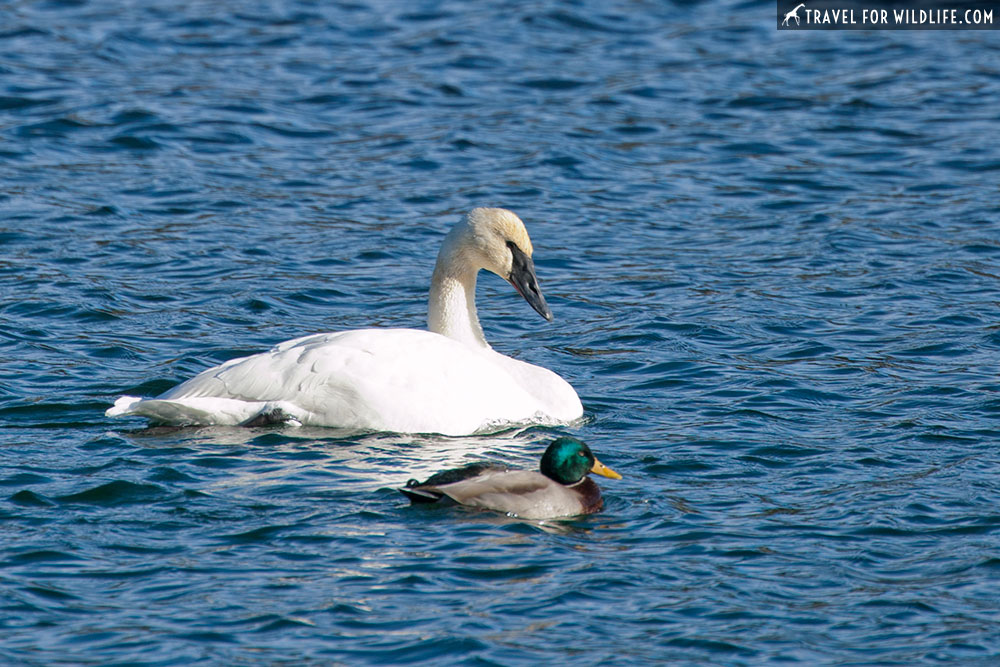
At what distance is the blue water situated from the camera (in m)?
7.25

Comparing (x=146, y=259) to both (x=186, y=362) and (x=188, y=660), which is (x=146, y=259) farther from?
(x=188, y=660)

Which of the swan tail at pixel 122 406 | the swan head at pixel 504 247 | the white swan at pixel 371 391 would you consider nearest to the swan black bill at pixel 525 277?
the swan head at pixel 504 247

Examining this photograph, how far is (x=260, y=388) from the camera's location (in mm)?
9688

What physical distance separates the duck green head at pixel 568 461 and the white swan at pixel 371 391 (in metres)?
1.25

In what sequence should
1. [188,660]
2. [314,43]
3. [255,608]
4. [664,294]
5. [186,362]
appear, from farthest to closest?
1. [314,43]
2. [664,294]
3. [186,362]
4. [255,608]
5. [188,660]

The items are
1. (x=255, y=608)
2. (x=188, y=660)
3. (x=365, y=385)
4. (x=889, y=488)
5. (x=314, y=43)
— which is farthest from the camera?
(x=314, y=43)

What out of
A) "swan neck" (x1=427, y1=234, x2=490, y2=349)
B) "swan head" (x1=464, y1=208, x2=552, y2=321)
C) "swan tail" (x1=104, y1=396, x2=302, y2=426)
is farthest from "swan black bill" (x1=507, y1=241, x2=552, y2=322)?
"swan tail" (x1=104, y1=396, x2=302, y2=426)

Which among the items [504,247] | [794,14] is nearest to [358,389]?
[504,247]

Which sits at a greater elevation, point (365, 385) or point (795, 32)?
point (795, 32)

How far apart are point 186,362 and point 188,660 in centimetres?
500

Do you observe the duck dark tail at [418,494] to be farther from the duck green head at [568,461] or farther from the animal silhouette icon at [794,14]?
the animal silhouette icon at [794,14]

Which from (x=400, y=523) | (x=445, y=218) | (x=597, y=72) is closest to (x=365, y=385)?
(x=400, y=523)

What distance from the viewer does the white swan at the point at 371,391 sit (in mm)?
9664

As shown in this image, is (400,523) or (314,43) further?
(314,43)
